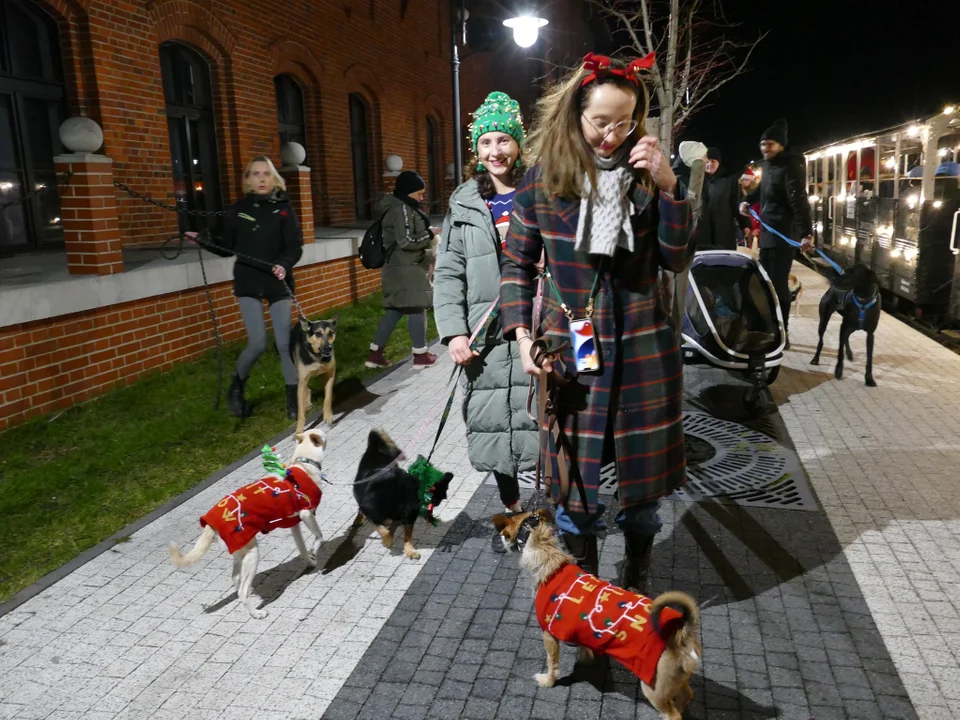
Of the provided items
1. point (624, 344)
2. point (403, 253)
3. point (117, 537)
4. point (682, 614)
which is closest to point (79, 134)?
point (403, 253)

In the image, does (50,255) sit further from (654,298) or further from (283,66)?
(654,298)

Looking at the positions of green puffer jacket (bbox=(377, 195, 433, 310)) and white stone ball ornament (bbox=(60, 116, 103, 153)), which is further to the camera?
green puffer jacket (bbox=(377, 195, 433, 310))

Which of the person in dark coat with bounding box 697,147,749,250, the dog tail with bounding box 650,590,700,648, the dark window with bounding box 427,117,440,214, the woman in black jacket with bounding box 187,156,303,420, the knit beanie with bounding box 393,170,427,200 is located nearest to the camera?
the dog tail with bounding box 650,590,700,648

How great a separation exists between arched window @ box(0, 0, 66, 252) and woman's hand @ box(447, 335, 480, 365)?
6.43 meters

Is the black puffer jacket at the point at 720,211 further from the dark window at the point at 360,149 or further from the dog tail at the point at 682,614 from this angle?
the dark window at the point at 360,149

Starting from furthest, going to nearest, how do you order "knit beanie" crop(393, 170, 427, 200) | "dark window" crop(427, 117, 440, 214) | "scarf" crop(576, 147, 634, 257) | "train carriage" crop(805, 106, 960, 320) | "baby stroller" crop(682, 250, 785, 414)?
"dark window" crop(427, 117, 440, 214), "train carriage" crop(805, 106, 960, 320), "knit beanie" crop(393, 170, 427, 200), "baby stroller" crop(682, 250, 785, 414), "scarf" crop(576, 147, 634, 257)

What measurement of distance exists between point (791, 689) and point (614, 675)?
691 millimetres

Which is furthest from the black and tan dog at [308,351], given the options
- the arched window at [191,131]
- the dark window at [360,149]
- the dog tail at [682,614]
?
the dark window at [360,149]

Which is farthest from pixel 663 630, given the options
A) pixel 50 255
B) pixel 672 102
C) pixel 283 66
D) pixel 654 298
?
pixel 283 66

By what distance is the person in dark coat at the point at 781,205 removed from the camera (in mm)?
8312

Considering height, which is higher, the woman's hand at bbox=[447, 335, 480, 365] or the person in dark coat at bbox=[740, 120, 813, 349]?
the person in dark coat at bbox=[740, 120, 813, 349]

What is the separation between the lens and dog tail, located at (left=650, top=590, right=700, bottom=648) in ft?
8.42

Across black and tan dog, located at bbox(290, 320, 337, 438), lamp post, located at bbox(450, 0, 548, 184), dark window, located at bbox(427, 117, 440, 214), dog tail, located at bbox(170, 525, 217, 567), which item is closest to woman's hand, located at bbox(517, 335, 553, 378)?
dog tail, located at bbox(170, 525, 217, 567)

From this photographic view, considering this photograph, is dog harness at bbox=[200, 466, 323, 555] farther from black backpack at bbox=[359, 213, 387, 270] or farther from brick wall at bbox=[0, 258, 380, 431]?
black backpack at bbox=[359, 213, 387, 270]
